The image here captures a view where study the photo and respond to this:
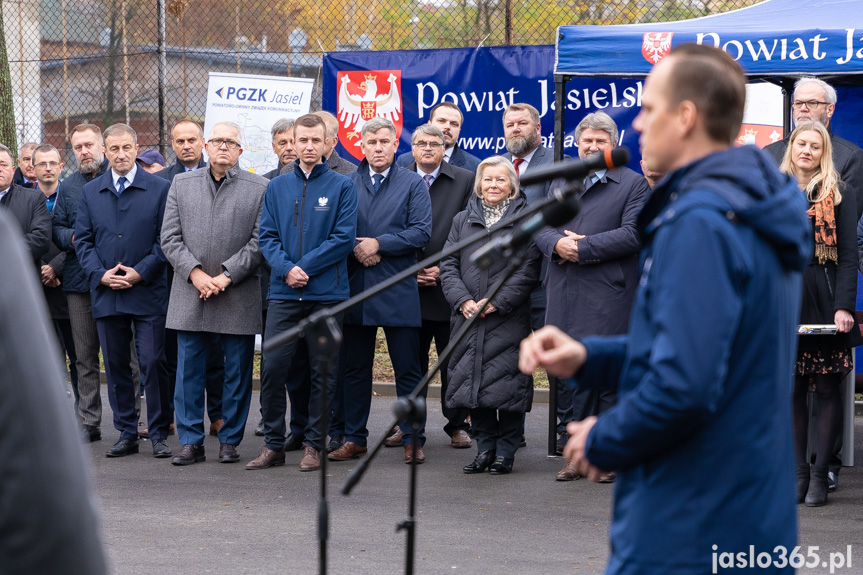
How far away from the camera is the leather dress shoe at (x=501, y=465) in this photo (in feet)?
23.2

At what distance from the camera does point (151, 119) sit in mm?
13617

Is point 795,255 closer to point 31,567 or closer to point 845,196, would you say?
point 31,567

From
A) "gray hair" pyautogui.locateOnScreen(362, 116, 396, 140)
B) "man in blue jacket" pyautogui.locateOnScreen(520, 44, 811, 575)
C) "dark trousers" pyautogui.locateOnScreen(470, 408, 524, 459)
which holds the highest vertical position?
"gray hair" pyautogui.locateOnScreen(362, 116, 396, 140)

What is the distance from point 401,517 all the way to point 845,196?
331 cm

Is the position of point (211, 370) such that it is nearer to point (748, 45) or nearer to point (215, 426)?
point (215, 426)

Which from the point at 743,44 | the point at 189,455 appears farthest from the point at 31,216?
the point at 743,44

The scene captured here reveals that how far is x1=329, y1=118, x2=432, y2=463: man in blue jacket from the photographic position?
743 centimetres

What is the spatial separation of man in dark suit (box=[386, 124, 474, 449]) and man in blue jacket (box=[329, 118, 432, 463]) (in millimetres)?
247

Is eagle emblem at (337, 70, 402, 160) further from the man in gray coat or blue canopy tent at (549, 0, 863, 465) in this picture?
blue canopy tent at (549, 0, 863, 465)

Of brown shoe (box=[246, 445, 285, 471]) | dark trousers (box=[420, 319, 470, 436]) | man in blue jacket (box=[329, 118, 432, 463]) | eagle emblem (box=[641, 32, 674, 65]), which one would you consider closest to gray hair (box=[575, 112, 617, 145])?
eagle emblem (box=[641, 32, 674, 65])

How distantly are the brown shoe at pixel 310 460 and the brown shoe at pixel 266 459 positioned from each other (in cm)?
17

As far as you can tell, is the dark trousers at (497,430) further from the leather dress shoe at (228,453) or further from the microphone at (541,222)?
the microphone at (541,222)

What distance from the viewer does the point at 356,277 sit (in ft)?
24.8

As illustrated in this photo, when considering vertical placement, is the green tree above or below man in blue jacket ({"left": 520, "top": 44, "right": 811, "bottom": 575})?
above
